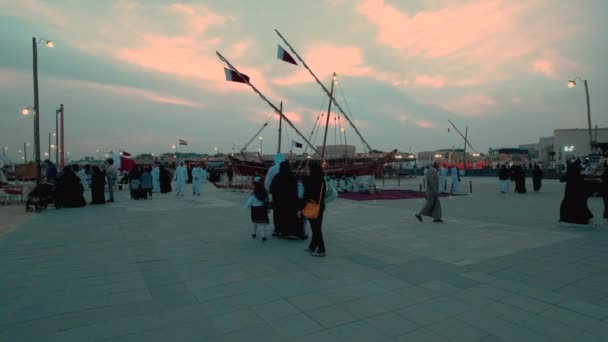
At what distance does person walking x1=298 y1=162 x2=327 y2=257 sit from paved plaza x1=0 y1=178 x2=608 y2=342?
23 cm

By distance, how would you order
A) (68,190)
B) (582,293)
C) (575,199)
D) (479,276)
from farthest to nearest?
(68,190), (575,199), (479,276), (582,293)

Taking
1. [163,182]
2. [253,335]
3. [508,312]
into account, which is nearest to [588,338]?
[508,312]

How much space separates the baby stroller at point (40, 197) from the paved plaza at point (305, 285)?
4681mm

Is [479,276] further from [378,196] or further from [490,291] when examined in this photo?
[378,196]

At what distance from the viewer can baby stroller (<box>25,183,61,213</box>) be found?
37.8 feet

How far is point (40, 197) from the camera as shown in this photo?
38.1 ft

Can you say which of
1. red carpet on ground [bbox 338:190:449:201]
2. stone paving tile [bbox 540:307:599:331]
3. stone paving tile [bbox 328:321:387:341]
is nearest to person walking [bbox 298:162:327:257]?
stone paving tile [bbox 328:321:387:341]

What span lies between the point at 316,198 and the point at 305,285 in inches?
70.5

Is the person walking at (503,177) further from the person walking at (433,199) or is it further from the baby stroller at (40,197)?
the baby stroller at (40,197)

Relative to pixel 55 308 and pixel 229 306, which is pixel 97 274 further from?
pixel 229 306

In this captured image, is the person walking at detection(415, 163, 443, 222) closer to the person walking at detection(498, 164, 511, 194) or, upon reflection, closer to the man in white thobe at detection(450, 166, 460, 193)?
the man in white thobe at detection(450, 166, 460, 193)

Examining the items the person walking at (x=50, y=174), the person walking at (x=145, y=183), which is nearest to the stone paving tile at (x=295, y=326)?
the person walking at (x=50, y=174)

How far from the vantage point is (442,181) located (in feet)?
63.5

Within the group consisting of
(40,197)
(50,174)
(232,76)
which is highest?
(232,76)
